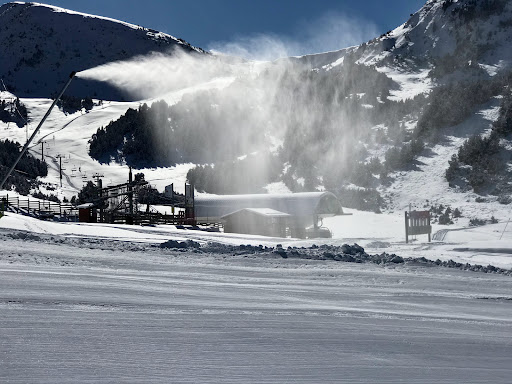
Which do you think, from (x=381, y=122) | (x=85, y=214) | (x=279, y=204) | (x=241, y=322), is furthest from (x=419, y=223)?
(x=381, y=122)

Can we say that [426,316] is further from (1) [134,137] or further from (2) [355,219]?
(1) [134,137]

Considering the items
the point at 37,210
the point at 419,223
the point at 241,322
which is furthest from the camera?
the point at 37,210

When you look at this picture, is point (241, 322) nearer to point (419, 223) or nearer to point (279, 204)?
point (419, 223)

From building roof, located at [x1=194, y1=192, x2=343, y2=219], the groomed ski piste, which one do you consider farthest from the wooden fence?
the groomed ski piste

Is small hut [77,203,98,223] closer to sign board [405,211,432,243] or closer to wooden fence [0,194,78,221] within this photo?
wooden fence [0,194,78,221]

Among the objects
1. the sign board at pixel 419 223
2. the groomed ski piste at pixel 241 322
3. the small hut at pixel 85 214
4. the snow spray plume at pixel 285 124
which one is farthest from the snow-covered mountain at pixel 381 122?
the groomed ski piste at pixel 241 322

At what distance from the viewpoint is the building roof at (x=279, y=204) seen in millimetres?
53688

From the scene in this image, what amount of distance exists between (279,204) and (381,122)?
5752cm

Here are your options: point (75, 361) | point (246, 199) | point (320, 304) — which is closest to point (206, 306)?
point (320, 304)

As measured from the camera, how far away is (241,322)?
513 cm

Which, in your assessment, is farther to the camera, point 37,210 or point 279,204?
point 279,204

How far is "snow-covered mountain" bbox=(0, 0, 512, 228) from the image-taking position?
78.6 meters

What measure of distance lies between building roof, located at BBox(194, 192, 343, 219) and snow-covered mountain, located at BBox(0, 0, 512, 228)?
18447 mm

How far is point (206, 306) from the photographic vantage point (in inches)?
231
